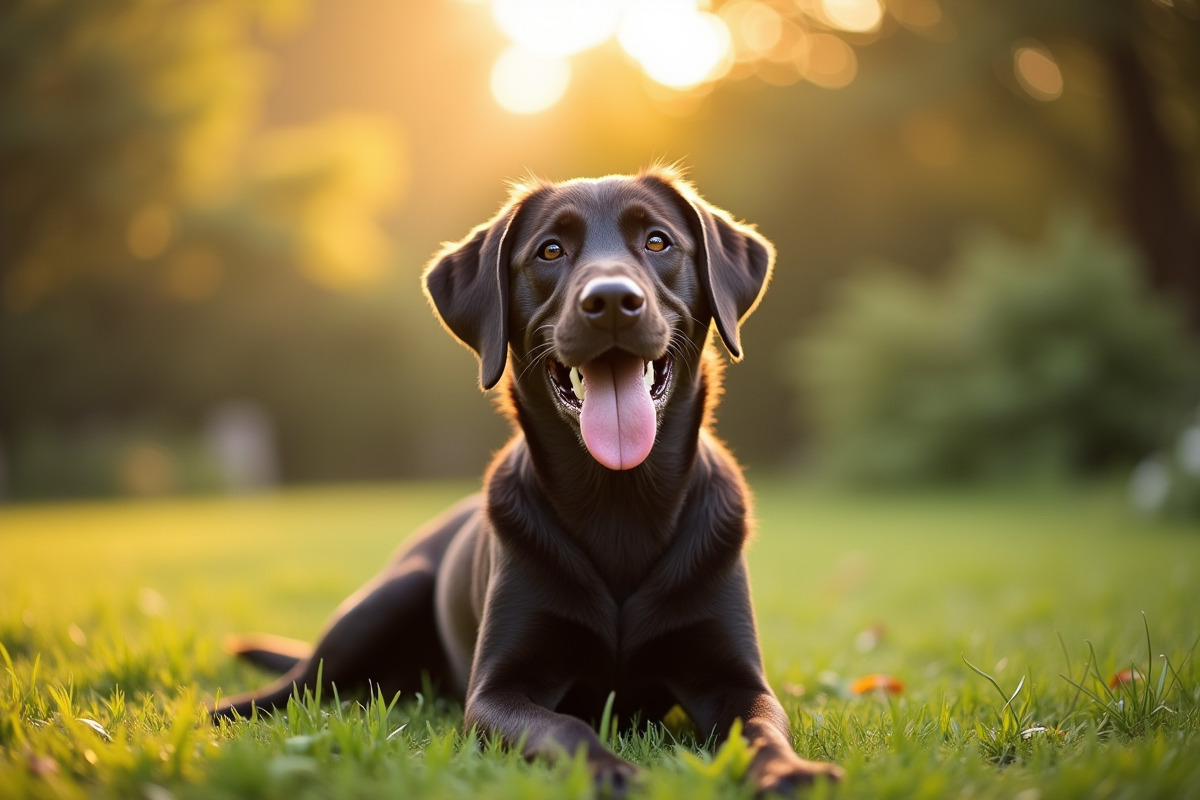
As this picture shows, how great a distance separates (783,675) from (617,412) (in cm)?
127

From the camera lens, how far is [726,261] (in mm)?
3010

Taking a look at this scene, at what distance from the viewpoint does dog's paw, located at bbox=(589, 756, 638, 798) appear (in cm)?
183

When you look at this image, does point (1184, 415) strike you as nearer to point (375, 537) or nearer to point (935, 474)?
point (935, 474)

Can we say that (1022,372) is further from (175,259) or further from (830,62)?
(175,259)

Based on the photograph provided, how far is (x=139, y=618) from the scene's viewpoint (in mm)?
4480

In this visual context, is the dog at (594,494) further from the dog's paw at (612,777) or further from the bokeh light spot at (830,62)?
the bokeh light spot at (830,62)

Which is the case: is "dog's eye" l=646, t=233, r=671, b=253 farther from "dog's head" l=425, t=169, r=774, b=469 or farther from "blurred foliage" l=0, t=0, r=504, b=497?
"blurred foliage" l=0, t=0, r=504, b=497

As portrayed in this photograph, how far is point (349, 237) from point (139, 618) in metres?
17.2

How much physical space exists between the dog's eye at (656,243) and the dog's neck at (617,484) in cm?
35

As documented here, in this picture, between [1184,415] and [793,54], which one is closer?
[1184,415]

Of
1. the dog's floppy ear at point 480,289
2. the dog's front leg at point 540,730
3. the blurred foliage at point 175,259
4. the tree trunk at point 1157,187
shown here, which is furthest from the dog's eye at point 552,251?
the tree trunk at point 1157,187

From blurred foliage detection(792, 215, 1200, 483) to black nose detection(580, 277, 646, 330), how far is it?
11.5 meters

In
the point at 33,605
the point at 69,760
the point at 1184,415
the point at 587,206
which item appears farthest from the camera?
the point at 1184,415

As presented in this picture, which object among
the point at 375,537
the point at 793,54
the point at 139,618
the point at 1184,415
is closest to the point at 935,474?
the point at 1184,415
